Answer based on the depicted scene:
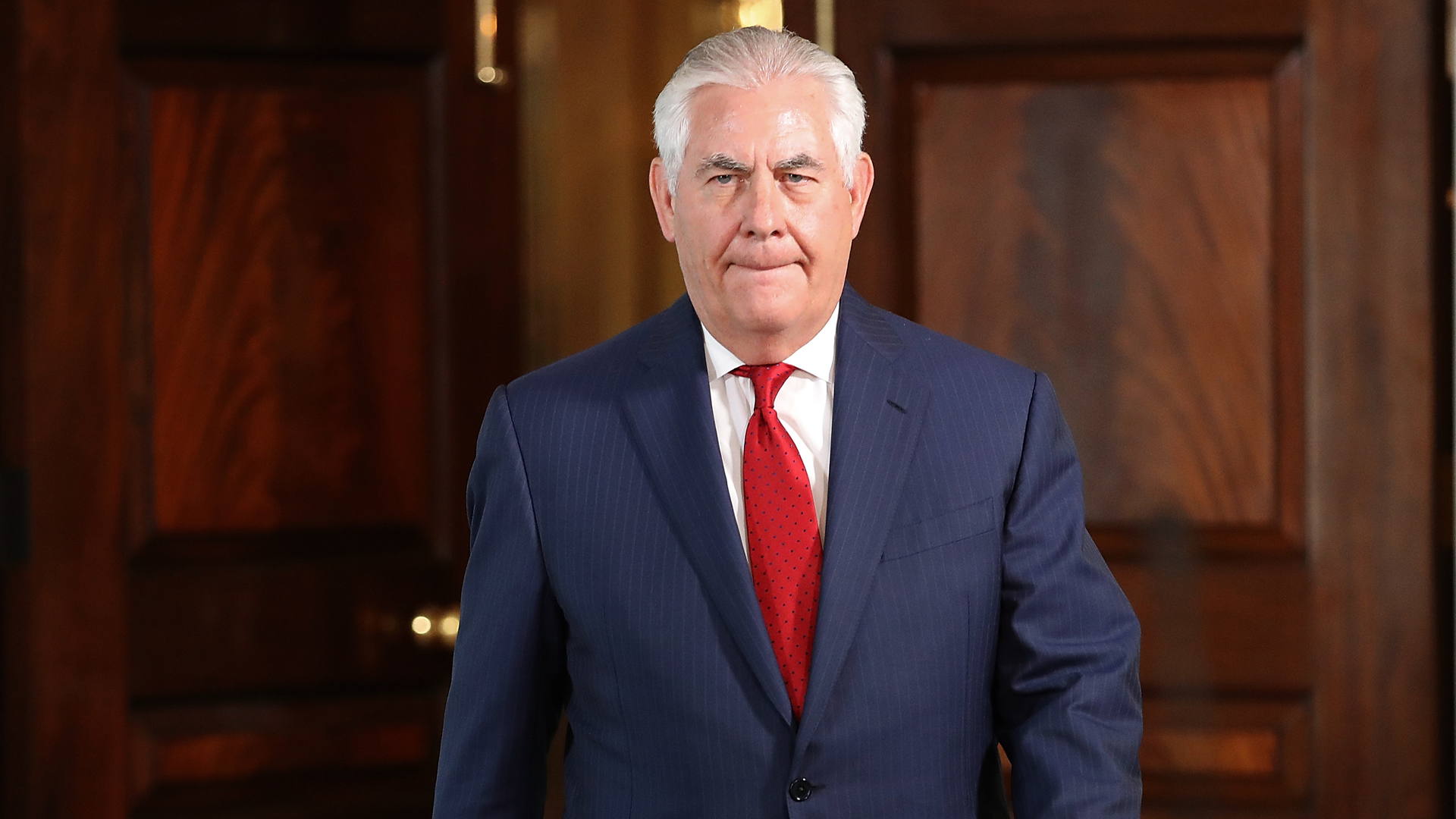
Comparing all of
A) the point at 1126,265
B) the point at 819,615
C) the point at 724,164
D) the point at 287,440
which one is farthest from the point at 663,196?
the point at 287,440

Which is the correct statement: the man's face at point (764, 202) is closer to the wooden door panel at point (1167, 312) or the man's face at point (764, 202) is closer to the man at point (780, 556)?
the man at point (780, 556)

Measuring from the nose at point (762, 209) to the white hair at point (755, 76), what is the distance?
0.26 feet

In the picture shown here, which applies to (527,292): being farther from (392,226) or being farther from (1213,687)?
(1213,687)

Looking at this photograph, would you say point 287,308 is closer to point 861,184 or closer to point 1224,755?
point 861,184

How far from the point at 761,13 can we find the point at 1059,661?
1.49 metres

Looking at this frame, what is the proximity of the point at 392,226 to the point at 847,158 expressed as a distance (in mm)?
1138

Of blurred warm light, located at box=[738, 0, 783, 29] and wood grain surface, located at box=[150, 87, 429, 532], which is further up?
blurred warm light, located at box=[738, 0, 783, 29]

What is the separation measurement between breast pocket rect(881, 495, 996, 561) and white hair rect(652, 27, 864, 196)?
33 centimetres

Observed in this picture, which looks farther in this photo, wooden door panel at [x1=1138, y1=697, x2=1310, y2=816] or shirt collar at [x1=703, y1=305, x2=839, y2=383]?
wooden door panel at [x1=1138, y1=697, x2=1310, y2=816]

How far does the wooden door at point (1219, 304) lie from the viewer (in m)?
2.02

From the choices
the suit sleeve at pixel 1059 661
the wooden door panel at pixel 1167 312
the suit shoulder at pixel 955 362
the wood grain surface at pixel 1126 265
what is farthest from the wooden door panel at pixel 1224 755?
the suit shoulder at pixel 955 362

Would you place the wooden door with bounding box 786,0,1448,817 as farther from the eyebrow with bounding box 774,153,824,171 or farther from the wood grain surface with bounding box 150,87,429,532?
the eyebrow with bounding box 774,153,824,171

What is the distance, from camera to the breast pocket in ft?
4.16

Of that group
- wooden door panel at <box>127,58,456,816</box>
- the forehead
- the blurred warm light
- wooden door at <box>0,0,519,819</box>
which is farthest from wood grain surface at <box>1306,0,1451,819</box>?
wooden door panel at <box>127,58,456,816</box>
